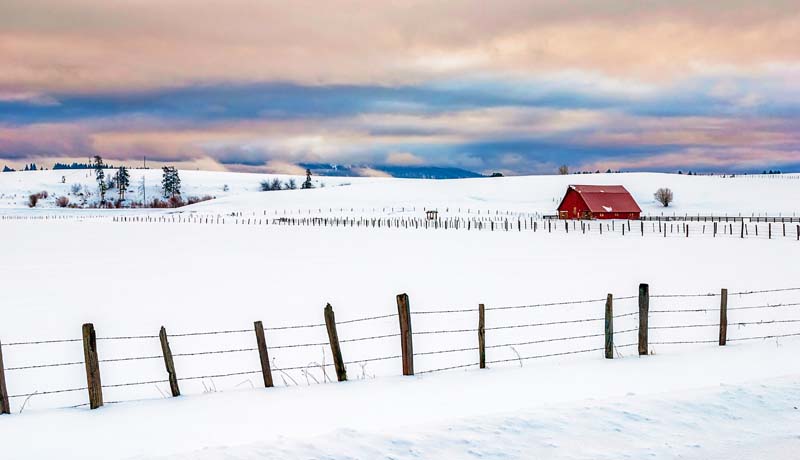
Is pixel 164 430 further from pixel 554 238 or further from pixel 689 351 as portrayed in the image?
pixel 554 238

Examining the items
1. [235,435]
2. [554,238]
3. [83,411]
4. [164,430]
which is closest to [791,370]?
[235,435]

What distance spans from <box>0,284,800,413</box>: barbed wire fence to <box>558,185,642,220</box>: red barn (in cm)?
→ 8032

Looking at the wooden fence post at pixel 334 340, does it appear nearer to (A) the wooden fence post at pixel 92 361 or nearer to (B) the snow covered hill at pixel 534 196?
(A) the wooden fence post at pixel 92 361

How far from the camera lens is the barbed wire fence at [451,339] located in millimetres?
15273

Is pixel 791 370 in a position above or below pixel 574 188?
below

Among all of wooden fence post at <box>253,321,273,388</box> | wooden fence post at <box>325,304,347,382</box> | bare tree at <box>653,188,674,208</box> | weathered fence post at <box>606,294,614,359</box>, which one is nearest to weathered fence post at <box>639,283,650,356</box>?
weathered fence post at <box>606,294,614,359</box>

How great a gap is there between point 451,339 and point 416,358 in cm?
213

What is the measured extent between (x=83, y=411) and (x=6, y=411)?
1.17 metres

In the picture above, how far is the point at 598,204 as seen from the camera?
106 meters

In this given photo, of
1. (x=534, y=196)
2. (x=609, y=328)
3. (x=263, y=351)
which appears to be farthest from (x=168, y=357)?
(x=534, y=196)

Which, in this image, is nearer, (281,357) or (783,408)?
(783,408)

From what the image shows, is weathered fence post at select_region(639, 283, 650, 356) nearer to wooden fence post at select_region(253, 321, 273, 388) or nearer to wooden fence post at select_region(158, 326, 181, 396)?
wooden fence post at select_region(253, 321, 273, 388)

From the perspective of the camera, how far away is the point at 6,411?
1224 centimetres

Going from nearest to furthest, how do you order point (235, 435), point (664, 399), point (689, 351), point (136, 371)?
point (235, 435)
point (664, 399)
point (689, 351)
point (136, 371)
